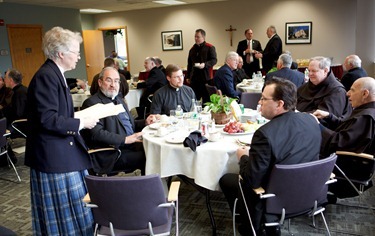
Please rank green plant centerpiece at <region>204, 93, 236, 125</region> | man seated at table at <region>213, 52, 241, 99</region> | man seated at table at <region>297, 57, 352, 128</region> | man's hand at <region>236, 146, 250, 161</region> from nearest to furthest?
man's hand at <region>236, 146, 250, 161</region> → green plant centerpiece at <region>204, 93, 236, 125</region> → man seated at table at <region>297, 57, 352, 128</region> → man seated at table at <region>213, 52, 241, 99</region>

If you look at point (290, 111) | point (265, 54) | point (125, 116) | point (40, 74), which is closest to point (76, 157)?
point (40, 74)

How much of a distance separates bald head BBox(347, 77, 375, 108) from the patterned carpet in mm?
977

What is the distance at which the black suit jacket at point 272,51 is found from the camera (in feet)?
24.4

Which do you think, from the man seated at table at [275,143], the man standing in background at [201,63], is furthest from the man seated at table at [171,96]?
the man standing in background at [201,63]

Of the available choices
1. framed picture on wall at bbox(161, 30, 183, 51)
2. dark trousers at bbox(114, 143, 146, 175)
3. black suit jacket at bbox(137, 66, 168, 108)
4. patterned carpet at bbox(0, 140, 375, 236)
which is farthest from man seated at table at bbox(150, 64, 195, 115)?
framed picture on wall at bbox(161, 30, 183, 51)

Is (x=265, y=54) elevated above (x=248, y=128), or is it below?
above

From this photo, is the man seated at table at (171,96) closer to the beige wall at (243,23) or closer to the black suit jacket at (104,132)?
the black suit jacket at (104,132)

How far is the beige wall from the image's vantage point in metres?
9.38

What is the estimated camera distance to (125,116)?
10.7ft

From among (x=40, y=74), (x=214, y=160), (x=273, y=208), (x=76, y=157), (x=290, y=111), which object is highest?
(x=40, y=74)

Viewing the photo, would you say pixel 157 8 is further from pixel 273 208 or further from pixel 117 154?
pixel 273 208

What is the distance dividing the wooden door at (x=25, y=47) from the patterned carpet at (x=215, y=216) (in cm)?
659

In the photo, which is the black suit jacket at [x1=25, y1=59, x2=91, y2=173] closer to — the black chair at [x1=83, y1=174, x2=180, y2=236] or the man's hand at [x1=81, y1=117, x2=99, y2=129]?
the man's hand at [x1=81, y1=117, x2=99, y2=129]

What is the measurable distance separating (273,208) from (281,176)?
260 millimetres
